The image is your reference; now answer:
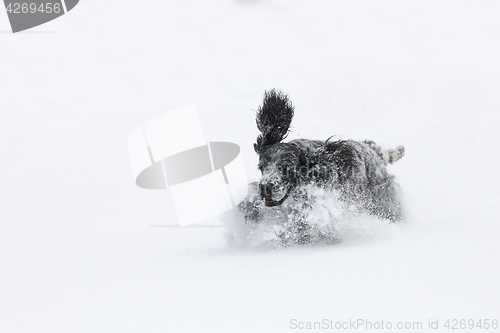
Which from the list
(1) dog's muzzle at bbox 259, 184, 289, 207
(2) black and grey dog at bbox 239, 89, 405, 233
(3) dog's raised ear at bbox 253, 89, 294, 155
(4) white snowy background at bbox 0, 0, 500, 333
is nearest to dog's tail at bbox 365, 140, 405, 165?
(4) white snowy background at bbox 0, 0, 500, 333

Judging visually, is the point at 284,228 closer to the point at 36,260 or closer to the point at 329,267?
the point at 329,267

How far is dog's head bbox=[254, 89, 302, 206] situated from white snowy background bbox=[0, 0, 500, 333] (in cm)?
49

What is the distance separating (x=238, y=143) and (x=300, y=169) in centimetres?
582

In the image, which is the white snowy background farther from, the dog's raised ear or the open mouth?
the dog's raised ear

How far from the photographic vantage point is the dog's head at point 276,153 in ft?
14.7

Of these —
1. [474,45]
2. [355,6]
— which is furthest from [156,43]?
[474,45]

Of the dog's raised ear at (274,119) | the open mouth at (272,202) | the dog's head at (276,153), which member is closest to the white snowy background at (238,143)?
the open mouth at (272,202)

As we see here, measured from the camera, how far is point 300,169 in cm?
469

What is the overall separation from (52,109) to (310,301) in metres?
11.9

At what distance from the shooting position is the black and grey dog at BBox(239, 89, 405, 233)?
459cm

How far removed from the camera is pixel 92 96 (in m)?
14.4

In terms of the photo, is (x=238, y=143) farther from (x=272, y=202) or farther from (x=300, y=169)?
(x=272, y=202)

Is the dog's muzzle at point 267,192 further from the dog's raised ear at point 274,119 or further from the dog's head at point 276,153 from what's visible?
the dog's raised ear at point 274,119

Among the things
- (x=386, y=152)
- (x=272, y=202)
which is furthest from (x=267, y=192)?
(x=386, y=152)
